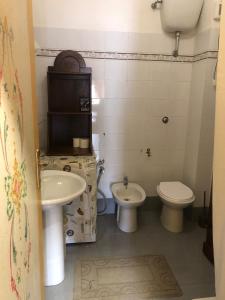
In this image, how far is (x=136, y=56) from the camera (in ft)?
8.46

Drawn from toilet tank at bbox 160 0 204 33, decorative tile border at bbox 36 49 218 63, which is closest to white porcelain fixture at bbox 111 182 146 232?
decorative tile border at bbox 36 49 218 63

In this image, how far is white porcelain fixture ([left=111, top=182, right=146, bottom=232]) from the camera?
2.44 m

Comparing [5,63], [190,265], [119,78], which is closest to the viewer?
[5,63]

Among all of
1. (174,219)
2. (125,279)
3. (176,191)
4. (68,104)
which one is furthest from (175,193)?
(68,104)

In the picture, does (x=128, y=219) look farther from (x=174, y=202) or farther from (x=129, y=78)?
(x=129, y=78)

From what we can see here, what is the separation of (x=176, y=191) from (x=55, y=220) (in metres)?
1.30

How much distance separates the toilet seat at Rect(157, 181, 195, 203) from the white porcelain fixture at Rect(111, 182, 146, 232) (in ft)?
0.66

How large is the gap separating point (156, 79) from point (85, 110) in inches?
32.8

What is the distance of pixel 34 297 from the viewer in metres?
1.05

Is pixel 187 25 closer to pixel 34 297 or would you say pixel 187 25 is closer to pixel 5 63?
pixel 5 63

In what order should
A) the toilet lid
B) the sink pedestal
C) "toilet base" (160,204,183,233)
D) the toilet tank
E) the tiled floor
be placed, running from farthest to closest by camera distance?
"toilet base" (160,204,183,233) < the toilet lid < the toilet tank < the tiled floor < the sink pedestal

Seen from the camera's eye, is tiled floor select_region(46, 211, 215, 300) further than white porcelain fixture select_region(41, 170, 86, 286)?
Yes

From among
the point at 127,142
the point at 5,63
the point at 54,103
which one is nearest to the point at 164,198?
the point at 127,142

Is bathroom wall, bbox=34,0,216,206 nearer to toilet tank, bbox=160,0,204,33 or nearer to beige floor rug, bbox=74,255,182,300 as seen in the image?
toilet tank, bbox=160,0,204,33
